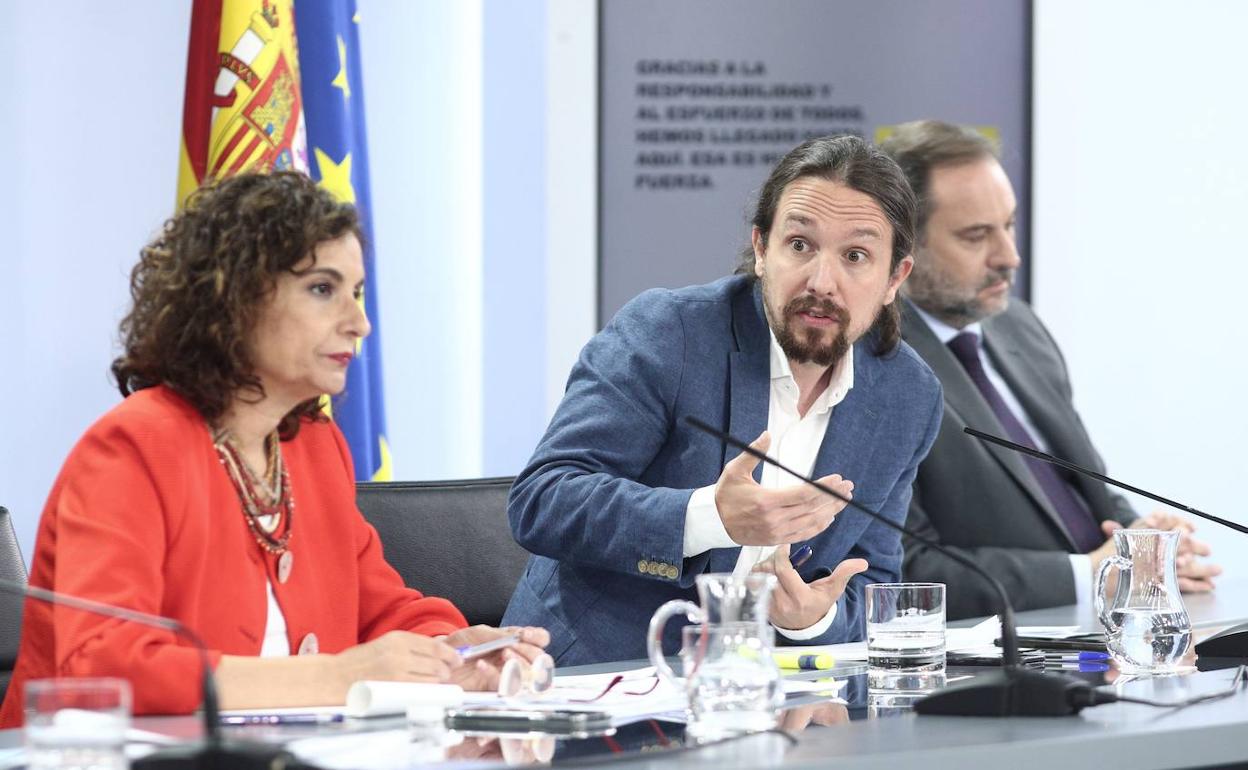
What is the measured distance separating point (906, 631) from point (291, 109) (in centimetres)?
177

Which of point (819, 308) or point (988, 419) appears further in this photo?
point (988, 419)

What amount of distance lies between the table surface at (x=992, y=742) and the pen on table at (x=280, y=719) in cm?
3

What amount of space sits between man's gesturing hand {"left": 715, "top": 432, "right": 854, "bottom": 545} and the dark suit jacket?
937 mm

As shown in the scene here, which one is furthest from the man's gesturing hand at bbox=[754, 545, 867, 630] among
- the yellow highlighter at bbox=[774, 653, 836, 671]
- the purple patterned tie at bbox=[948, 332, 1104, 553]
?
the purple patterned tie at bbox=[948, 332, 1104, 553]

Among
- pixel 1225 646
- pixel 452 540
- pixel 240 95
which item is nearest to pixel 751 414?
pixel 452 540

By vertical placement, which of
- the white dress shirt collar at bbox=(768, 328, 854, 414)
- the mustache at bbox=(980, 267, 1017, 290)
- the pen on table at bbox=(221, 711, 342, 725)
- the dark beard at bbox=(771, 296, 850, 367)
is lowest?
the pen on table at bbox=(221, 711, 342, 725)

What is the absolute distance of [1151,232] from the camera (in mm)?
4770

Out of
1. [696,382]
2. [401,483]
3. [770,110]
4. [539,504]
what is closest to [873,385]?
[696,382]

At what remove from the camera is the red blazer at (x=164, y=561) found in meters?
1.58

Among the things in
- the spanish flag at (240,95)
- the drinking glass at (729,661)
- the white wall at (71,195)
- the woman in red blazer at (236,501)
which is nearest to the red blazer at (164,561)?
the woman in red blazer at (236,501)

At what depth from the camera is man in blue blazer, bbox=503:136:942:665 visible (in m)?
2.31

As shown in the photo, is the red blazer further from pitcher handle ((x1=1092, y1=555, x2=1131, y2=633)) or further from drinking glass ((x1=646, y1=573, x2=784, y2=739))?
pitcher handle ((x1=1092, y1=555, x2=1131, y2=633))

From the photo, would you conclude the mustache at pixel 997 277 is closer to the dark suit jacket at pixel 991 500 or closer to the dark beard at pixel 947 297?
the dark beard at pixel 947 297

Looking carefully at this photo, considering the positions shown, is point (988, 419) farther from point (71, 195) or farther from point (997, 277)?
point (71, 195)
